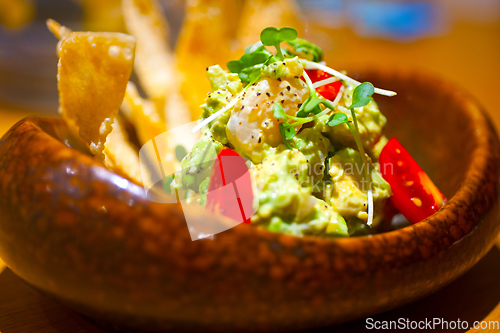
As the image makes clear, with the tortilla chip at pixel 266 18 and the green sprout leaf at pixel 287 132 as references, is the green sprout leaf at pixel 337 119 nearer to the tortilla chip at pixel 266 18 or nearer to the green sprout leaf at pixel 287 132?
the green sprout leaf at pixel 287 132

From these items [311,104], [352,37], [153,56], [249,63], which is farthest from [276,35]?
[352,37]

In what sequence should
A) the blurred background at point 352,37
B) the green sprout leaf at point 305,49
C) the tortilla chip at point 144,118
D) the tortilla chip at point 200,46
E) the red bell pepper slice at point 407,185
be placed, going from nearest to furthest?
the red bell pepper slice at point 407,185 < the green sprout leaf at point 305,49 < the tortilla chip at point 144,118 < the tortilla chip at point 200,46 < the blurred background at point 352,37

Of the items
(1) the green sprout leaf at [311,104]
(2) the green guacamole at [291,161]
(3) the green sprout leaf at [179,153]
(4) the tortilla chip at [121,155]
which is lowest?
(4) the tortilla chip at [121,155]

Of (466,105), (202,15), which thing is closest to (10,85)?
(202,15)

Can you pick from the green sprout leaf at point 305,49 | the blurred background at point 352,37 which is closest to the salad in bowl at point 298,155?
the green sprout leaf at point 305,49

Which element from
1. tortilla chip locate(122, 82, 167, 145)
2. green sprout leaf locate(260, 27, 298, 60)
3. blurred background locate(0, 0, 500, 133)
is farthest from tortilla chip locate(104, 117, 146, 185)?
blurred background locate(0, 0, 500, 133)

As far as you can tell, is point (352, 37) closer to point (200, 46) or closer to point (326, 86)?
point (200, 46)

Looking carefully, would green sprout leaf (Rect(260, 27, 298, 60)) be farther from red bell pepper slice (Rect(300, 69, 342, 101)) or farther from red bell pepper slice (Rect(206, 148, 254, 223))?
red bell pepper slice (Rect(206, 148, 254, 223))
